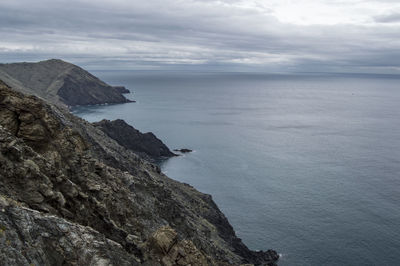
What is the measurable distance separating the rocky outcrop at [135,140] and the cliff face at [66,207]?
311 feet

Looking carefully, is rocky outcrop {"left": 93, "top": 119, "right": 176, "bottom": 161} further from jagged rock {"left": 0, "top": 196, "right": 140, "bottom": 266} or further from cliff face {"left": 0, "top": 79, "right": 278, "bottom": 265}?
jagged rock {"left": 0, "top": 196, "right": 140, "bottom": 266}

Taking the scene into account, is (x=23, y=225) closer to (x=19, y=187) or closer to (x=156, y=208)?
(x=19, y=187)

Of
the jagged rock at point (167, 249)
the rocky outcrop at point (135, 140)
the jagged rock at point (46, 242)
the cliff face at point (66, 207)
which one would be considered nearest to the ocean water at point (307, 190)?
the rocky outcrop at point (135, 140)

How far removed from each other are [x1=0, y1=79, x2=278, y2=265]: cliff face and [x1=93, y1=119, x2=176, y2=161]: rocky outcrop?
94.8 metres

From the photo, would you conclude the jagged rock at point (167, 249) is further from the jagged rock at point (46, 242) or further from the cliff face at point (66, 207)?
the jagged rock at point (46, 242)

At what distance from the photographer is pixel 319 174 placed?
131 meters

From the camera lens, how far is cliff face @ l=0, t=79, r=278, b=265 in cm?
1905

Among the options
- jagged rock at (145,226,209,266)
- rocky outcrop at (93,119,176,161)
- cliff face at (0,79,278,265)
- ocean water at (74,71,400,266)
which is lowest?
ocean water at (74,71,400,266)

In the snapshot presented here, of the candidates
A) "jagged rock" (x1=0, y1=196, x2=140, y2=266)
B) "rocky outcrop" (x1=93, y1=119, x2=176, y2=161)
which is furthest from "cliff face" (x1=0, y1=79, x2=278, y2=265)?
"rocky outcrop" (x1=93, y1=119, x2=176, y2=161)

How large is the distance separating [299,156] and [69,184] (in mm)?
140986

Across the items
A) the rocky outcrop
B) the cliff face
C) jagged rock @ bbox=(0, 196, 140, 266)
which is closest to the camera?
jagged rock @ bbox=(0, 196, 140, 266)

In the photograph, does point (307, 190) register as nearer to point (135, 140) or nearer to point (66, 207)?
point (135, 140)

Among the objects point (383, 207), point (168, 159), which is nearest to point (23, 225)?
point (383, 207)

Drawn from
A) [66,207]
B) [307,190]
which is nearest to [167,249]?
[66,207]
